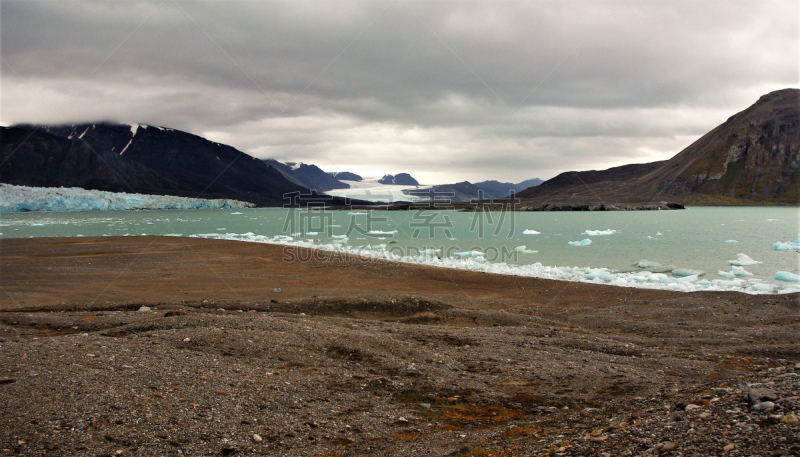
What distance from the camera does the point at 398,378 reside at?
7074 millimetres

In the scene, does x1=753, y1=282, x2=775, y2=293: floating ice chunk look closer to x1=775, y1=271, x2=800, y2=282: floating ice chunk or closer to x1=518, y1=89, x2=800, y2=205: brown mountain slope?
x1=775, y1=271, x2=800, y2=282: floating ice chunk

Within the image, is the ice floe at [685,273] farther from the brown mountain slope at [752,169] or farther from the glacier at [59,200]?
the brown mountain slope at [752,169]

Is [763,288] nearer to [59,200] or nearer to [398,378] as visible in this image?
[398,378]

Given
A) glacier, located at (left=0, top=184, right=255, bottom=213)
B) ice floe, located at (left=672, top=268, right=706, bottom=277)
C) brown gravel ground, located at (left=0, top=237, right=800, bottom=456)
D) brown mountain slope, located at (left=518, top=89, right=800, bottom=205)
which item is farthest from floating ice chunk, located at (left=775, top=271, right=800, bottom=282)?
brown mountain slope, located at (left=518, top=89, right=800, bottom=205)

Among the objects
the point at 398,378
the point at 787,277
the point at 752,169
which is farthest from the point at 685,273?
the point at 752,169

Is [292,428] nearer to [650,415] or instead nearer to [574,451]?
[574,451]

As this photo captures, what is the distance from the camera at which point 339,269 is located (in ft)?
73.4

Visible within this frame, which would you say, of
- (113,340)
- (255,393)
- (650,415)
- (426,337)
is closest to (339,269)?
(426,337)

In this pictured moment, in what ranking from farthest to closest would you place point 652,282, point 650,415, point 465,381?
1. point 652,282
2. point 465,381
3. point 650,415

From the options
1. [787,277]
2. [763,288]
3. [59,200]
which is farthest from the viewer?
[59,200]

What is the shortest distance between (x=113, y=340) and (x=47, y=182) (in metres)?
244

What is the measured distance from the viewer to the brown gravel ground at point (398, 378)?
449 cm

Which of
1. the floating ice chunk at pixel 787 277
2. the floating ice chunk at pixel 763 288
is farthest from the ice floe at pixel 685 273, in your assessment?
the floating ice chunk at pixel 763 288

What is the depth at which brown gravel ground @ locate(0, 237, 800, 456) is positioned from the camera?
449 centimetres
